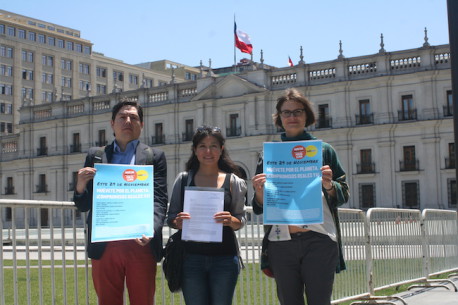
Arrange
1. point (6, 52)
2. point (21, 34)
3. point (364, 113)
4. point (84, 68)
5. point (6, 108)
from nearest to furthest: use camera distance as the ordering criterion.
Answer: point (364, 113), point (6, 52), point (6, 108), point (21, 34), point (84, 68)

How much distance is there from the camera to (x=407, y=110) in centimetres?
3962

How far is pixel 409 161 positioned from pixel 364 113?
447 cm

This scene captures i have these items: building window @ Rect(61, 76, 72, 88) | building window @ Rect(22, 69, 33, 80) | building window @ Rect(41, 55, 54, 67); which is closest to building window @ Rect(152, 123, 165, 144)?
building window @ Rect(22, 69, 33, 80)

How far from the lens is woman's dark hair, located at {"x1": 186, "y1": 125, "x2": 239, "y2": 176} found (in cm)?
435

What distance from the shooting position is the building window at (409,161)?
3891cm

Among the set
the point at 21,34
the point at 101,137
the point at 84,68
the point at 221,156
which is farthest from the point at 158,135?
the point at 221,156

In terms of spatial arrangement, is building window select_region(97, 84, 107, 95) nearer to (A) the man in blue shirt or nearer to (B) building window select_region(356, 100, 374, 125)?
(B) building window select_region(356, 100, 374, 125)

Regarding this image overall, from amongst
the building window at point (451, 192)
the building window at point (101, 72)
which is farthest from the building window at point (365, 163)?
the building window at point (101, 72)

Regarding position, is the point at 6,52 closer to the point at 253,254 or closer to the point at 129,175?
the point at 253,254

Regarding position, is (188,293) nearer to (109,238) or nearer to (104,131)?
(109,238)

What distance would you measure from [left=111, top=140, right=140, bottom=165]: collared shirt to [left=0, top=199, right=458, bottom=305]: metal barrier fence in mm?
606

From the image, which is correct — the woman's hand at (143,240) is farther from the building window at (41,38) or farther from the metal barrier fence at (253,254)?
the building window at (41,38)

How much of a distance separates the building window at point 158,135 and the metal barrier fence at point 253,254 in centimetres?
3877

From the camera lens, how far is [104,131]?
51625mm
